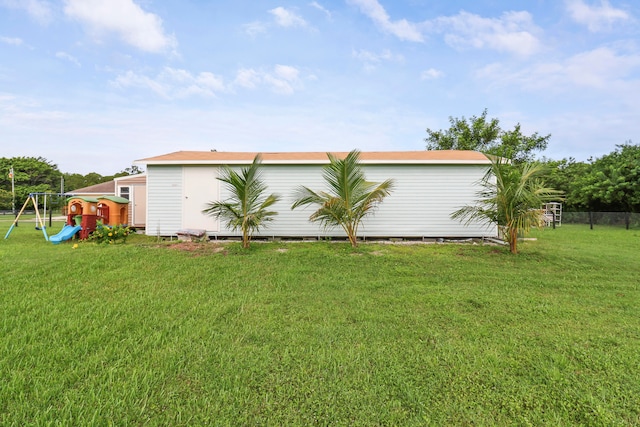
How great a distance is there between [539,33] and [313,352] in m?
14.2

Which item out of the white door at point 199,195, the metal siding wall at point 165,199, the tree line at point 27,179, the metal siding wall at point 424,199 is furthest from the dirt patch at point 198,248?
the tree line at point 27,179

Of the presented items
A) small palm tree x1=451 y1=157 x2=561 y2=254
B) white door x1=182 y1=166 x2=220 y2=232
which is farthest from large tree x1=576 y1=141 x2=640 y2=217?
white door x1=182 y1=166 x2=220 y2=232

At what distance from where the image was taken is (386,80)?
12.0 m

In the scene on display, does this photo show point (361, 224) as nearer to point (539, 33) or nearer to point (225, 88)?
point (225, 88)

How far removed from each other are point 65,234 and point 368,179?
9011mm

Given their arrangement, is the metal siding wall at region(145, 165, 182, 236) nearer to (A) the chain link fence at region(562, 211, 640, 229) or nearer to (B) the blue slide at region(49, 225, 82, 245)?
(B) the blue slide at region(49, 225, 82, 245)

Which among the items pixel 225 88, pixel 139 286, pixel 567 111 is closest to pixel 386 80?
pixel 225 88

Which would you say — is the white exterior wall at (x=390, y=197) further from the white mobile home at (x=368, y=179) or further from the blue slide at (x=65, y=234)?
the blue slide at (x=65, y=234)

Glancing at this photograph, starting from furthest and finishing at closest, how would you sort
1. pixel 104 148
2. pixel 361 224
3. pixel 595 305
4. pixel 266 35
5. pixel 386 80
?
pixel 104 148, pixel 386 80, pixel 266 35, pixel 361 224, pixel 595 305

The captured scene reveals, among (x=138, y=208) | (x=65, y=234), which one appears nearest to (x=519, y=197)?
(x=65, y=234)

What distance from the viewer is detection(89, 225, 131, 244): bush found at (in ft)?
24.6

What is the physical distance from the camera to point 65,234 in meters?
7.62

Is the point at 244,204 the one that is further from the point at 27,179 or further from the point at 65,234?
the point at 27,179

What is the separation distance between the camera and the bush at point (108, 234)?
7.48 m
